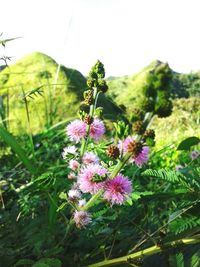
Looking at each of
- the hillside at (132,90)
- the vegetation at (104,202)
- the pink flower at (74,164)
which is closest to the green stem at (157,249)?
the vegetation at (104,202)

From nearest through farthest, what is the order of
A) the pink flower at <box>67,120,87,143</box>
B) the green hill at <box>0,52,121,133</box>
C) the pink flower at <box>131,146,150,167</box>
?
the pink flower at <box>131,146,150,167</box> < the pink flower at <box>67,120,87,143</box> < the green hill at <box>0,52,121,133</box>

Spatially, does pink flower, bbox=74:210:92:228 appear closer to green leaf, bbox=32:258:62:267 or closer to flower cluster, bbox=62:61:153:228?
flower cluster, bbox=62:61:153:228

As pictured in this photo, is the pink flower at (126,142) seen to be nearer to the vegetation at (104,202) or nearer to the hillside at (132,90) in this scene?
the vegetation at (104,202)

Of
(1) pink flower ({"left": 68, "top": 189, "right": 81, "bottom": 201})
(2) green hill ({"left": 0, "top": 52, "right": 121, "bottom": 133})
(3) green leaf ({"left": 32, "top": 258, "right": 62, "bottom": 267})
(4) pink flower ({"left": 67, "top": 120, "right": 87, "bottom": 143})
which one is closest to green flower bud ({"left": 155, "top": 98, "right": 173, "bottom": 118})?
(4) pink flower ({"left": 67, "top": 120, "right": 87, "bottom": 143})

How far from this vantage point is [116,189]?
1541 millimetres

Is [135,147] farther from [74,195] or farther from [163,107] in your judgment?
[163,107]

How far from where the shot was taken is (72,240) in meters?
2.02

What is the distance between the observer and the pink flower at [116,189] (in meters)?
1.54

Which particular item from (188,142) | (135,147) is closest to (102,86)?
(188,142)

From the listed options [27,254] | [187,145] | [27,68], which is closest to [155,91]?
[187,145]

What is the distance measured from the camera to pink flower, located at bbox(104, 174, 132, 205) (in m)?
1.54

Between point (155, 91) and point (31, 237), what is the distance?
0.81 meters

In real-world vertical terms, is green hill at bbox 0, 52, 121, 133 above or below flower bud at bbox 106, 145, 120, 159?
below

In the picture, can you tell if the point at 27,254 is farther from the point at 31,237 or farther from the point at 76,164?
the point at 76,164
